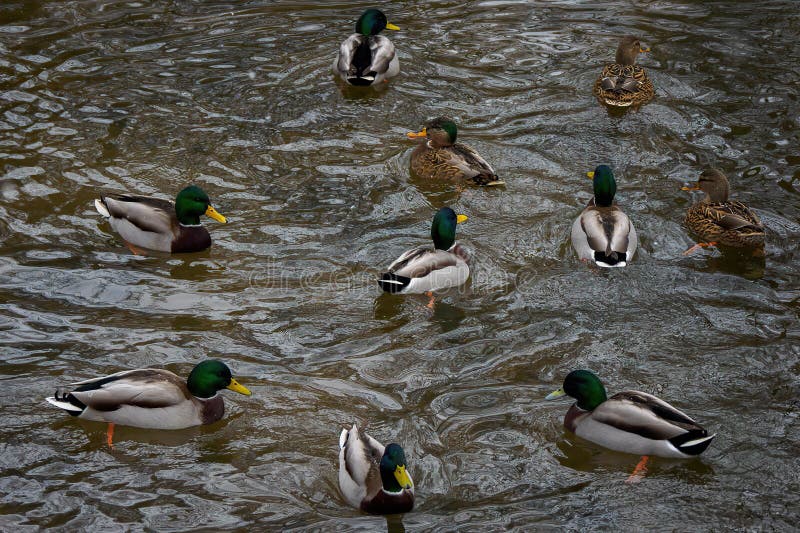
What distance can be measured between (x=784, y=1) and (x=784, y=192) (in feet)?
18.6

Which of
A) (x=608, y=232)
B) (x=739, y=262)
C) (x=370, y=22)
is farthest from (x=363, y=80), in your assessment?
(x=739, y=262)

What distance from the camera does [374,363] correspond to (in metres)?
8.73

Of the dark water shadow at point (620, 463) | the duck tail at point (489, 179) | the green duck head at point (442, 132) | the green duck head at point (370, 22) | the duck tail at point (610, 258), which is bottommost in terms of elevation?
the dark water shadow at point (620, 463)

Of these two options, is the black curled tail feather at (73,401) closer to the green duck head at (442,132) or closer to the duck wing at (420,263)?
the duck wing at (420,263)

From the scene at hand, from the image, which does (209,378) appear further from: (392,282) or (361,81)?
(361,81)

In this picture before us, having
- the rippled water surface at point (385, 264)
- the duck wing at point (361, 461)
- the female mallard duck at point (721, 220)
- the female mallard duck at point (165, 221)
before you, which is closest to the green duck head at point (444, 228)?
the rippled water surface at point (385, 264)

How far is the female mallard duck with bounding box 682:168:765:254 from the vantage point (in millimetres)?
10242

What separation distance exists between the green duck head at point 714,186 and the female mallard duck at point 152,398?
17.1 feet

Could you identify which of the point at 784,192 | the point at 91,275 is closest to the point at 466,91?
the point at 784,192

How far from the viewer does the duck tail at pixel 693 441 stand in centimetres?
744

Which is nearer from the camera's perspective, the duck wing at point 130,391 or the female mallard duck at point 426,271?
the duck wing at point 130,391

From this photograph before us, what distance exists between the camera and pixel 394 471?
6.95 metres

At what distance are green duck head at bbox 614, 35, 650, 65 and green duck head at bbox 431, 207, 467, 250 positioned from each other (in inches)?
180

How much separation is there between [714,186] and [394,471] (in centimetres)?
528
